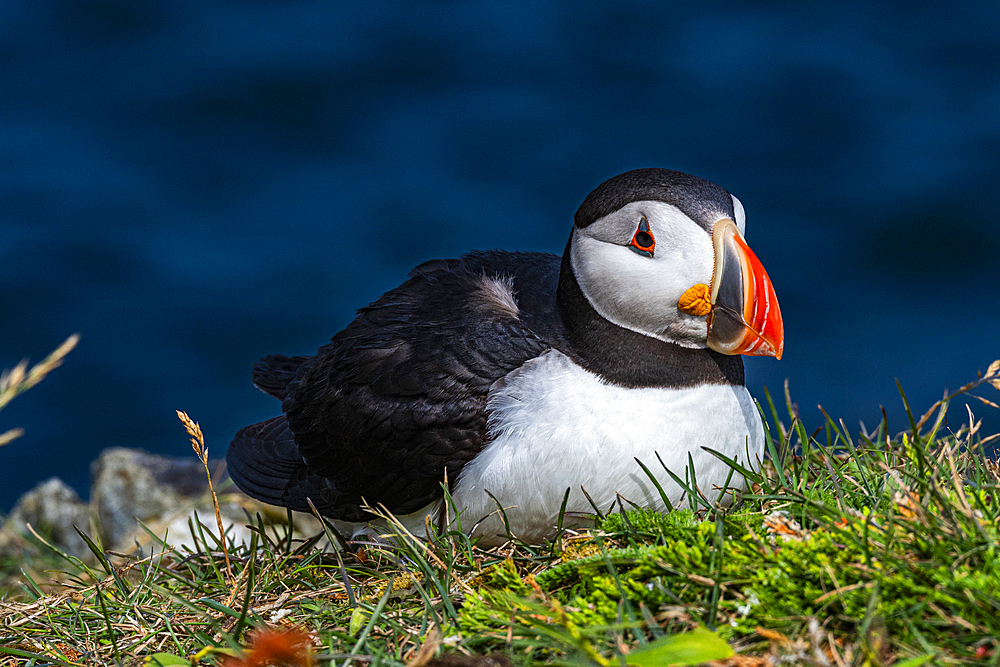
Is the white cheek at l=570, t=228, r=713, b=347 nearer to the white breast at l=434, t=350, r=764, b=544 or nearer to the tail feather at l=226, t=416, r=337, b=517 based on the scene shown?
the white breast at l=434, t=350, r=764, b=544

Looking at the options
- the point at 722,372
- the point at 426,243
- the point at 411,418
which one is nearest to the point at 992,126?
the point at 426,243

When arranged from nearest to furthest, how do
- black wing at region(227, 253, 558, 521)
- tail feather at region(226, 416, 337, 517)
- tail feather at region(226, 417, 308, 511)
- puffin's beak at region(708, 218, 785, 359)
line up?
puffin's beak at region(708, 218, 785, 359)
black wing at region(227, 253, 558, 521)
tail feather at region(226, 416, 337, 517)
tail feather at region(226, 417, 308, 511)

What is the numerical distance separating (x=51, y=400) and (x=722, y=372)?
6675 mm

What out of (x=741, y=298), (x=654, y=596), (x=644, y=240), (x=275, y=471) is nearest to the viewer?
(x=654, y=596)

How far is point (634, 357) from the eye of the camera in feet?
9.98

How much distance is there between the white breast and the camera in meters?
2.93

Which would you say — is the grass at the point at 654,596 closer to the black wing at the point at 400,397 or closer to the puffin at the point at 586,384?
the puffin at the point at 586,384

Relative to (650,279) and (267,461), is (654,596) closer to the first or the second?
(650,279)

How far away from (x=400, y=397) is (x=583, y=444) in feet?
2.18

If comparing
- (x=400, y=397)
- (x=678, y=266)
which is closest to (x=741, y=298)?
(x=678, y=266)

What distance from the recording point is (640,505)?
296 cm

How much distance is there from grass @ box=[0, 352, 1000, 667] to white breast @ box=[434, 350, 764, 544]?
0.31ft

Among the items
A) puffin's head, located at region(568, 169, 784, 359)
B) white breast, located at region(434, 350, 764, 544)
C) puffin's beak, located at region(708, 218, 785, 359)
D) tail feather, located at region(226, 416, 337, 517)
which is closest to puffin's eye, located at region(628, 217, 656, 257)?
puffin's head, located at region(568, 169, 784, 359)

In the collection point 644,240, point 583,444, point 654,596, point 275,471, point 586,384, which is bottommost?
point 275,471
